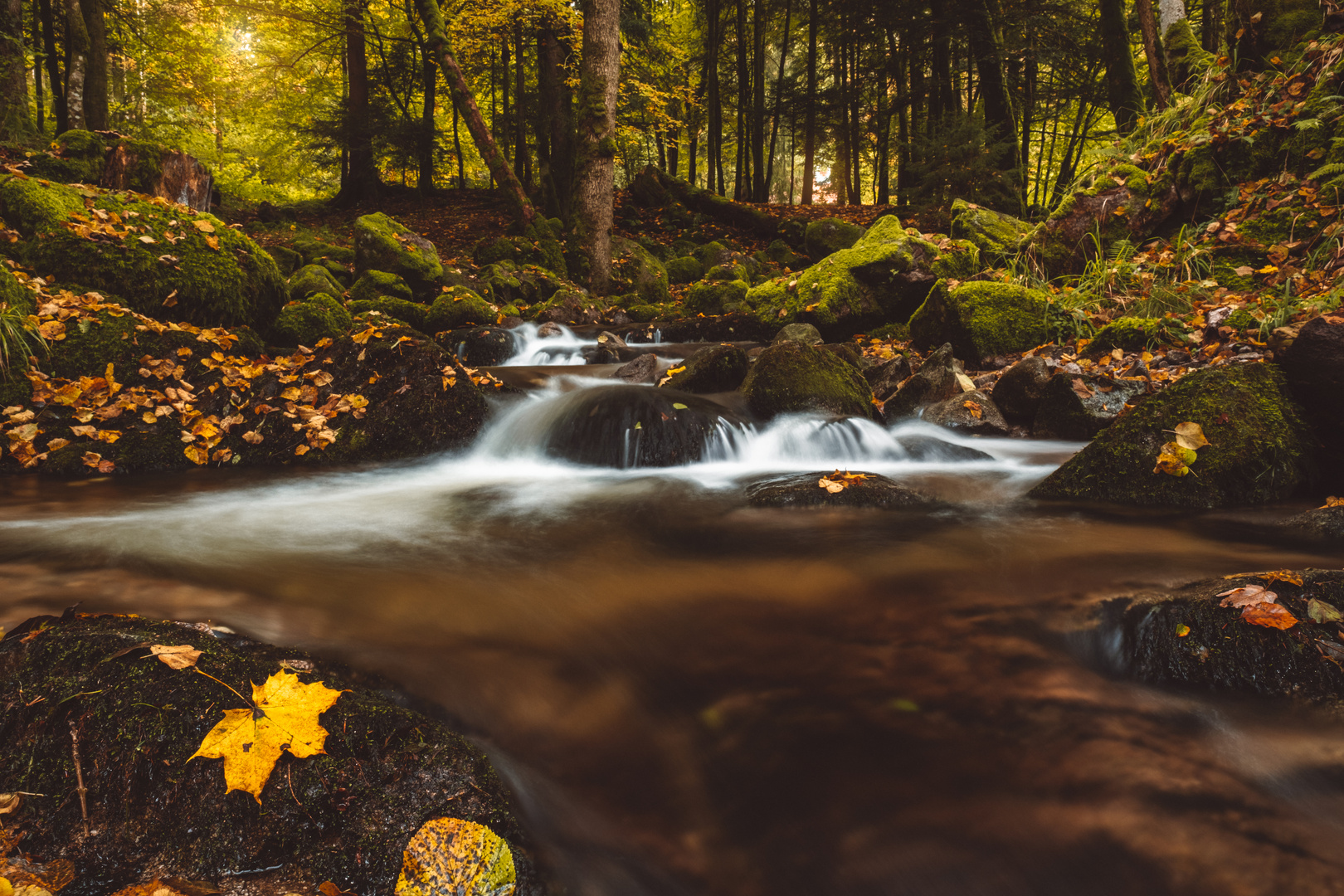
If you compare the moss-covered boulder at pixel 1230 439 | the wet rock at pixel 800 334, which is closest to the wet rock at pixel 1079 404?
the moss-covered boulder at pixel 1230 439

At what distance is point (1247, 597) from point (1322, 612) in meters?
0.18

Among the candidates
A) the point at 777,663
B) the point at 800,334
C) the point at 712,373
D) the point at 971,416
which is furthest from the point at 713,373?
the point at 777,663

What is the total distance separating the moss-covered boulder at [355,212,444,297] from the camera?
11445mm

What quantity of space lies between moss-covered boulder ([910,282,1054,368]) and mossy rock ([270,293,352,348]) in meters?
7.09

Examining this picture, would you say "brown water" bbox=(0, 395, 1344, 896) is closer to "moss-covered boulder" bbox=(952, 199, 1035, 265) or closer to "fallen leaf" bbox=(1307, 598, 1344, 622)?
"fallen leaf" bbox=(1307, 598, 1344, 622)

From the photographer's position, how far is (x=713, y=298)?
1173cm

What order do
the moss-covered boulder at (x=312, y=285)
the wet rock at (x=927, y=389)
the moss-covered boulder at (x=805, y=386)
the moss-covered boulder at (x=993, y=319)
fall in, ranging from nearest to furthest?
1. the moss-covered boulder at (x=805, y=386)
2. the wet rock at (x=927, y=389)
3. the moss-covered boulder at (x=993, y=319)
4. the moss-covered boulder at (x=312, y=285)

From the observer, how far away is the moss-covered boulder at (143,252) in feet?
18.3

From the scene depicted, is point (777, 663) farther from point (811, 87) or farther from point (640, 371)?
point (811, 87)

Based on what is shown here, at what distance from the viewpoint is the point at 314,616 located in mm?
2689

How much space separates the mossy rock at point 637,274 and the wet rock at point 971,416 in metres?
8.46

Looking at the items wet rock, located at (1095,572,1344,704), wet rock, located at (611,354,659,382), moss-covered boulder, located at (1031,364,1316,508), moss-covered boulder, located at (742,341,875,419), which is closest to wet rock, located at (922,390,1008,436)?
moss-covered boulder, located at (742,341,875,419)

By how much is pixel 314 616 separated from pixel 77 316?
4324 millimetres

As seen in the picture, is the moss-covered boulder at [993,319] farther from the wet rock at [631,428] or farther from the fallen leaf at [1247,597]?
the fallen leaf at [1247,597]
